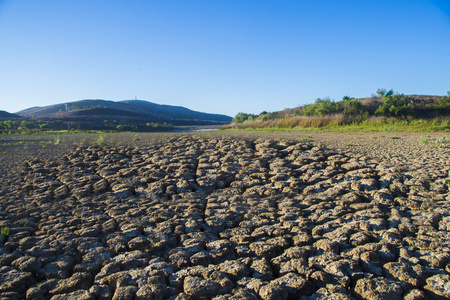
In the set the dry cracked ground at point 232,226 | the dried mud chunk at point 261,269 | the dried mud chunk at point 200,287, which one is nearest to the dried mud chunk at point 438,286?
the dry cracked ground at point 232,226

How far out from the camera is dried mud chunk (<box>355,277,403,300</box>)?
273cm

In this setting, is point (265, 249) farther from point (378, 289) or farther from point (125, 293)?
point (125, 293)

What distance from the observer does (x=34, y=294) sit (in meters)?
2.94

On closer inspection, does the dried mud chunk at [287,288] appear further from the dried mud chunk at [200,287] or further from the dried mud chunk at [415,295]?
the dried mud chunk at [415,295]

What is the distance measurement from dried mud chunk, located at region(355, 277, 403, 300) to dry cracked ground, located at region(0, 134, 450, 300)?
1cm

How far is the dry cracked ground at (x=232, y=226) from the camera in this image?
299 cm

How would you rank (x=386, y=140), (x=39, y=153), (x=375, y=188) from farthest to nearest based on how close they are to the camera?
1. (x=386, y=140)
2. (x=39, y=153)
3. (x=375, y=188)

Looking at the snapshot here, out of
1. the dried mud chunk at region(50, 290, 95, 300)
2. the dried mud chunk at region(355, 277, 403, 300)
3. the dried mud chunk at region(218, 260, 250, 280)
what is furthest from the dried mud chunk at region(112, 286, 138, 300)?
the dried mud chunk at region(355, 277, 403, 300)

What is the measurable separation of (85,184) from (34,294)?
11.3 feet

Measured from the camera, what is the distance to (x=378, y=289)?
280 centimetres

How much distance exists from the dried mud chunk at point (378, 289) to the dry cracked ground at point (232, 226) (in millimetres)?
12

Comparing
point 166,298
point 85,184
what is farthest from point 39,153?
point 166,298

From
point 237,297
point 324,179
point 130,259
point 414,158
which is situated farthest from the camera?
point 414,158

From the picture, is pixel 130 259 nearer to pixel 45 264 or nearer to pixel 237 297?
pixel 45 264
